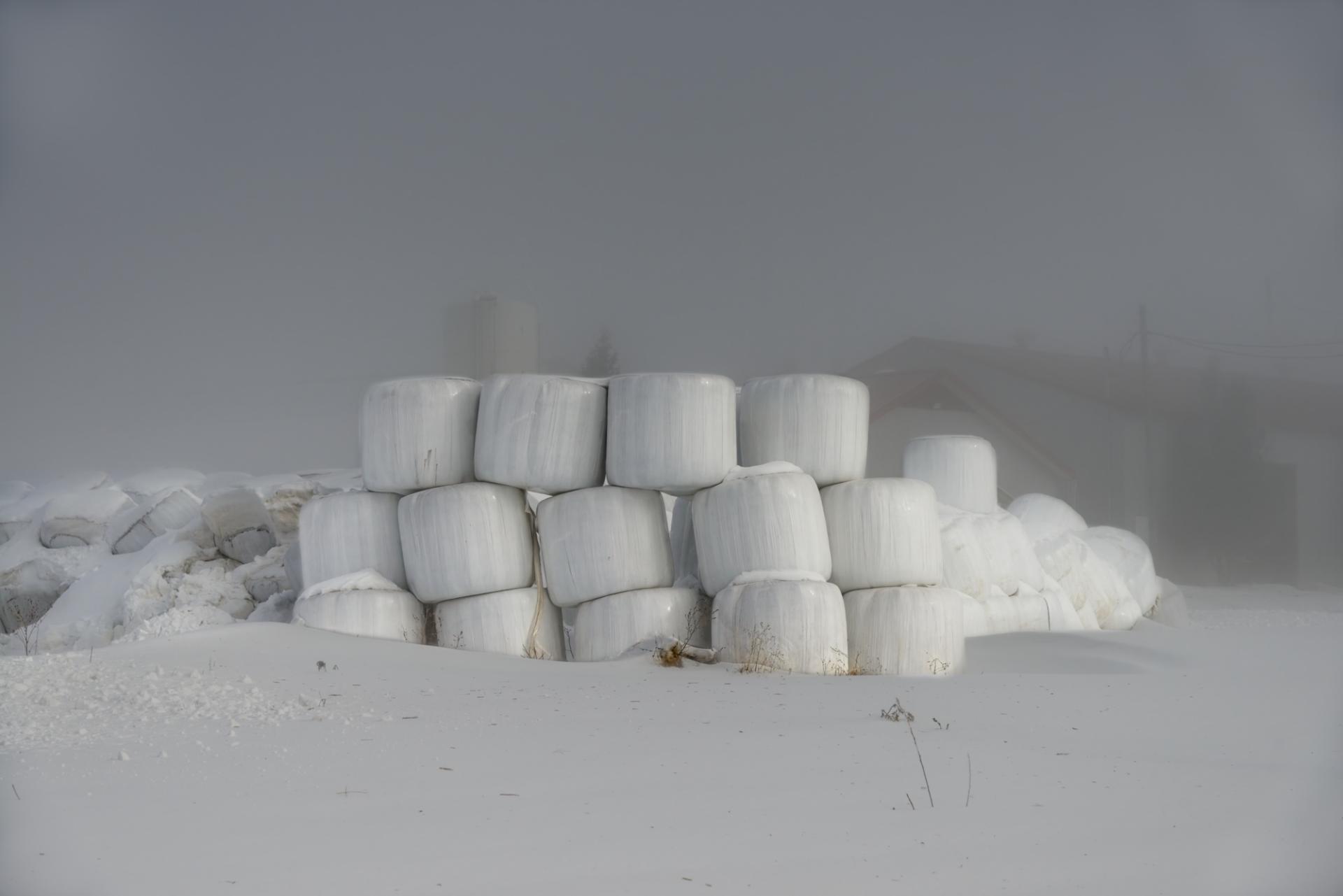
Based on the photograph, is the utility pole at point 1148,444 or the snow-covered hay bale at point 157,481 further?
the utility pole at point 1148,444

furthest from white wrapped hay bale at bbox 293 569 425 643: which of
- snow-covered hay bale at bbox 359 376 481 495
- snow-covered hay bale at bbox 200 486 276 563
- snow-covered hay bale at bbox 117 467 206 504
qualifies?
snow-covered hay bale at bbox 117 467 206 504

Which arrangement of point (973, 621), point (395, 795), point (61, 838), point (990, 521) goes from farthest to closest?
point (990, 521) < point (973, 621) < point (395, 795) < point (61, 838)

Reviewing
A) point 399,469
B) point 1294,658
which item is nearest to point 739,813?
point 399,469

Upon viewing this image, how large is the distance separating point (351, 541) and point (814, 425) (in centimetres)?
214

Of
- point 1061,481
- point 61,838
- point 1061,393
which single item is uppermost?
point 61,838

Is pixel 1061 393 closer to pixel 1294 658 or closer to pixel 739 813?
pixel 1294 658

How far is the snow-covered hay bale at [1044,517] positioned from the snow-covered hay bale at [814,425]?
9.21ft

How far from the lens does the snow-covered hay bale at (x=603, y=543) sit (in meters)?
4.73

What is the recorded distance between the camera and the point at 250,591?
6145mm

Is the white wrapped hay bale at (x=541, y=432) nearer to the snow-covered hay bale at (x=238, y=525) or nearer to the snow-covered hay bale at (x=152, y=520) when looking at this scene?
the snow-covered hay bale at (x=238, y=525)

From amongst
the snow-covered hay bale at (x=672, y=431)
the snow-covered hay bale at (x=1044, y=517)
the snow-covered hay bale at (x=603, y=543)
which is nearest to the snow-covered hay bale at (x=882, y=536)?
the snow-covered hay bale at (x=672, y=431)

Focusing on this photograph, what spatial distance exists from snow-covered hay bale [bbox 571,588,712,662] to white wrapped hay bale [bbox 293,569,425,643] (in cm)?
75

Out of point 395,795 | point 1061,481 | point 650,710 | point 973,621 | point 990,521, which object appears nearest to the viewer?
point 395,795

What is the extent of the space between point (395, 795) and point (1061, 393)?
15.5 meters
